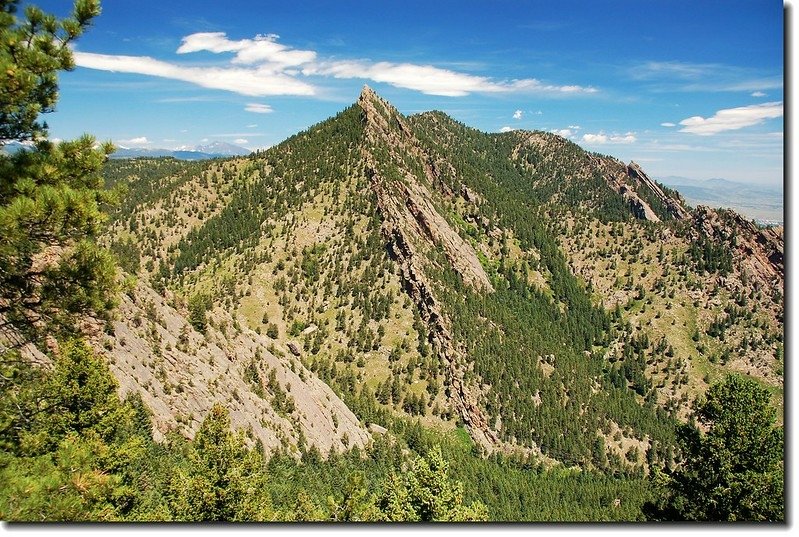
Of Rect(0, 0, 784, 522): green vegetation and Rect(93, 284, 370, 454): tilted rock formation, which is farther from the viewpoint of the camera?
Rect(93, 284, 370, 454): tilted rock formation

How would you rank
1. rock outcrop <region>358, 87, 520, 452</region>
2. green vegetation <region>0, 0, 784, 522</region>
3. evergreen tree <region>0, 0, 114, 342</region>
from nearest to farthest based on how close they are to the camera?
evergreen tree <region>0, 0, 114, 342</region> < green vegetation <region>0, 0, 784, 522</region> < rock outcrop <region>358, 87, 520, 452</region>

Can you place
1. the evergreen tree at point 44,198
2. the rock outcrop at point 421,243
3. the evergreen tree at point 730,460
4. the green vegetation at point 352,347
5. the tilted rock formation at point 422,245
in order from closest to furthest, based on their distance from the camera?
the evergreen tree at point 44,198 → the green vegetation at point 352,347 → the evergreen tree at point 730,460 → the tilted rock formation at point 422,245 → the rock outcrop at point 421,243

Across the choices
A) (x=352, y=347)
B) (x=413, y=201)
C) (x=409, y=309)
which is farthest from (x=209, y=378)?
(x=413, y=201)

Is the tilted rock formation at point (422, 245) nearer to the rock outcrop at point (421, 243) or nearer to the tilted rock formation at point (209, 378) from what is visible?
the rock outcrop at point (421, 243)

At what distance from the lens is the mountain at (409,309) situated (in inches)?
2655

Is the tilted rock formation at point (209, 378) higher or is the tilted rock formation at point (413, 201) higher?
the tilted rock formation at point (413, 201)

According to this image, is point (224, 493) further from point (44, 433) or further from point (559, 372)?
point (559, 372)

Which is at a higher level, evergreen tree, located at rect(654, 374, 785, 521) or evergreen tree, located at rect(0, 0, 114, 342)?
evergreen tree, located at rect(0, 0, 114, 342)

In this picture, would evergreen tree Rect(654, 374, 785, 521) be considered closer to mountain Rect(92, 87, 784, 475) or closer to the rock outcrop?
mountain Rect(92, 87, 784, 475)

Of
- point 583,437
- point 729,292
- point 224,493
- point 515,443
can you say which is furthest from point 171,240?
point 729,292

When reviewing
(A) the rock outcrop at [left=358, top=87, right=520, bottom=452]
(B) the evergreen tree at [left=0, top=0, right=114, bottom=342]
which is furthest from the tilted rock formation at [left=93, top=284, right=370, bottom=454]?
(A) the rock outcrop at [left=358, top=87, right=520, bottom=452]

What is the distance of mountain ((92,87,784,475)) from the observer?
67.4 m

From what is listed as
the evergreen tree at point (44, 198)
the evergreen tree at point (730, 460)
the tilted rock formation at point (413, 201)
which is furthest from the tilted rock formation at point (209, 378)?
the tilted rock formation at point (413, 201)

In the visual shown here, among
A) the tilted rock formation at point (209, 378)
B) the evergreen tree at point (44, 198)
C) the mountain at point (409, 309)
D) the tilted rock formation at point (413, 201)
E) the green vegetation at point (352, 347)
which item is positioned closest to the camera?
the evergreen tree at point (44, 198)
